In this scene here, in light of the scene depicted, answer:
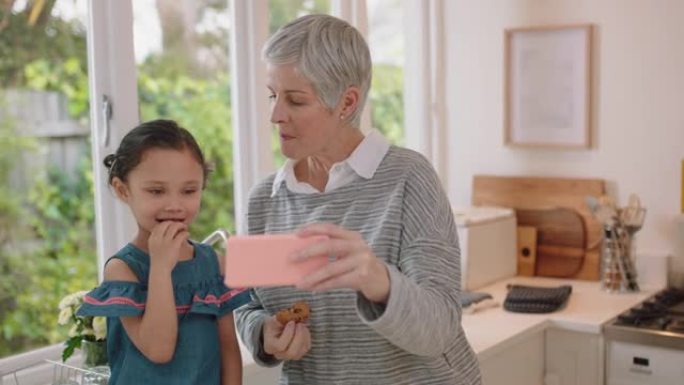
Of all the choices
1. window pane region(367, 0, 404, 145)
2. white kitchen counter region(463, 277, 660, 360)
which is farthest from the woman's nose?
window pane region(367, 0, 404, 145)

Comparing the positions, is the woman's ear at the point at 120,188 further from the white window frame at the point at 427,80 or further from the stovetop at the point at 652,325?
the white window frame at the point at 427,80

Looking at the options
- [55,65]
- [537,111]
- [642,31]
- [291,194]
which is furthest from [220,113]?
[291,194]

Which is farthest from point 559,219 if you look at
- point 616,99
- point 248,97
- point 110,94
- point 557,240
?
point 110,94

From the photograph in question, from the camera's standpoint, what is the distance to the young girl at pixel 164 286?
123 cm

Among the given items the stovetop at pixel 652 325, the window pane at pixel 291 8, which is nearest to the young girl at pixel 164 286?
the stovetop at pixel 652 325

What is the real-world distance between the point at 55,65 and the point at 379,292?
2199mm

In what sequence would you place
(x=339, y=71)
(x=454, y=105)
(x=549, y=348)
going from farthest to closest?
(x=454, y=105), (x=549, y=348), (x=339, y=71)

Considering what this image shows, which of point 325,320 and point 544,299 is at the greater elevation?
point 325,320

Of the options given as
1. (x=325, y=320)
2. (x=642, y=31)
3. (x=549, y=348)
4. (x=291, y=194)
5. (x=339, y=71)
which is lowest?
(x=549, y=348)

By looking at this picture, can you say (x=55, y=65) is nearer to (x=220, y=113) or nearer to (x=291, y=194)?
(x=220, y=113)

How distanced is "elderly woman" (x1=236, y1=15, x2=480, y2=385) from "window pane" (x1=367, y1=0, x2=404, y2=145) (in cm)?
272

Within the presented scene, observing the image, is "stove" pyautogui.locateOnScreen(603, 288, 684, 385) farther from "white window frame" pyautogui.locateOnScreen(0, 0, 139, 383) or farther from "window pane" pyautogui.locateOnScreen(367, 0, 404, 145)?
"window pane" pyautogui.locateOnScreen(367, 0, 404, 145)

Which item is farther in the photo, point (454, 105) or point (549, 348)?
point (454, 105)

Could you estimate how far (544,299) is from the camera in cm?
253
